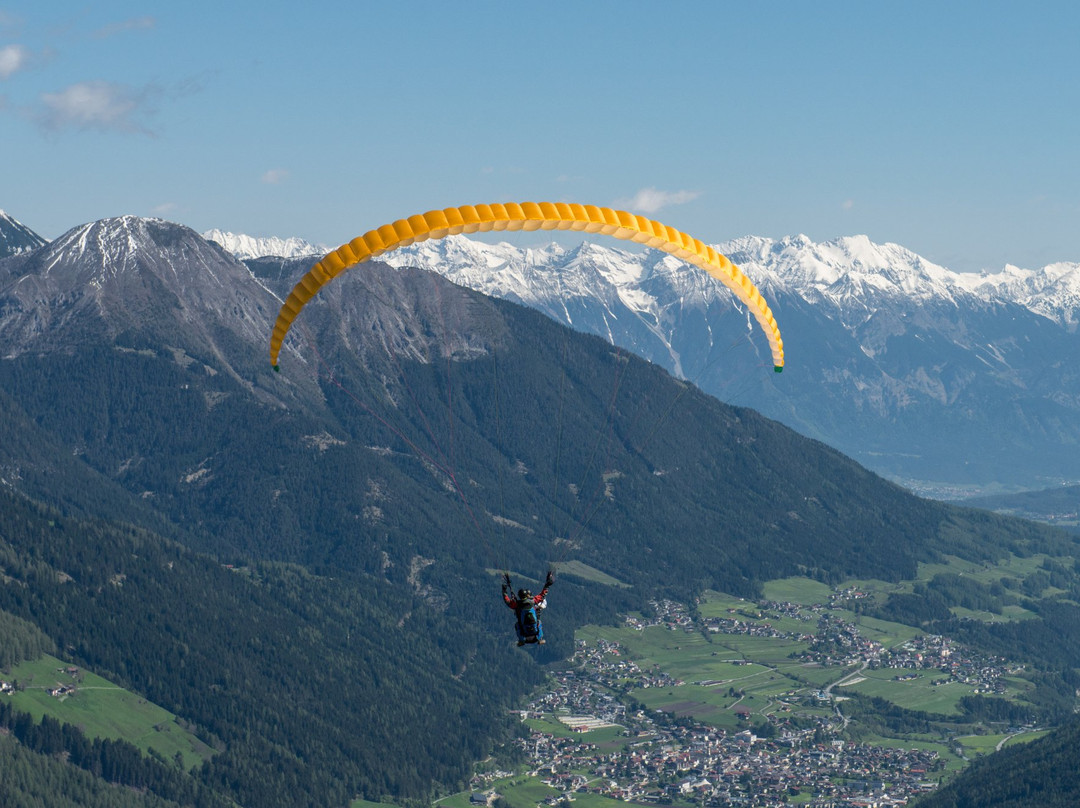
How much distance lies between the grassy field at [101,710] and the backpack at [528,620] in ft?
407

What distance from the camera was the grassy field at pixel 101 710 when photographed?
17612 centimetres

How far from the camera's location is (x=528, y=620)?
64.2 m

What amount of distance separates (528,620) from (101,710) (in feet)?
440

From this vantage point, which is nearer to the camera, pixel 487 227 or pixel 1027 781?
pixel 487 227

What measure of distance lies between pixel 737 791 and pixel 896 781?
862 inches

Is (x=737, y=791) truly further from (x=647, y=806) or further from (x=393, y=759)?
(x=393, y=759)

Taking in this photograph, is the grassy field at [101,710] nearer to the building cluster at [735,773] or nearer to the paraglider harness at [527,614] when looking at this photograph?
the building cluster at [735,773]

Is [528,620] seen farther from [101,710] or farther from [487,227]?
[101,710]

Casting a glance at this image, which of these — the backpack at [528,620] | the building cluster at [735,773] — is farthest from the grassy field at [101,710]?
the backpack at [528,620]

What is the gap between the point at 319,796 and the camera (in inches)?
6895

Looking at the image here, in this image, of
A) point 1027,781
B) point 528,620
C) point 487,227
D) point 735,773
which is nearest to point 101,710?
point 735,773

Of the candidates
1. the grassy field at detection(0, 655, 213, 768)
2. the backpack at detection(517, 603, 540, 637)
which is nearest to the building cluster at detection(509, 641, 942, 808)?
the grassy field at detection(0, 655, 213, 768)

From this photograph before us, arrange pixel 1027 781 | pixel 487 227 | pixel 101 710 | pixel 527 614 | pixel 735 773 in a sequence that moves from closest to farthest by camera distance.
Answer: pixel 487 227 < pixel 527 614 < pixel 1027 781 < pixel 101 710 < pixel 735 773

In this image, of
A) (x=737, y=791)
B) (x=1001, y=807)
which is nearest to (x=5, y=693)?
(x=737, y=791)
